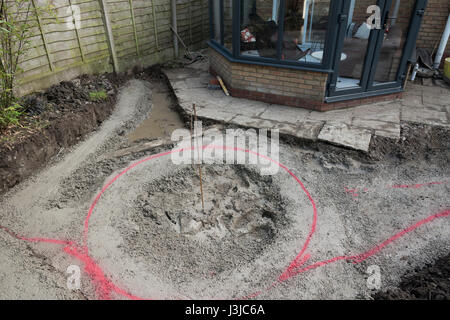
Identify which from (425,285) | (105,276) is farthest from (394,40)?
(105,276)

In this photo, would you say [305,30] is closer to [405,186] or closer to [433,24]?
[405,186]

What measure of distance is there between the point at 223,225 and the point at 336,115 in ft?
10.8

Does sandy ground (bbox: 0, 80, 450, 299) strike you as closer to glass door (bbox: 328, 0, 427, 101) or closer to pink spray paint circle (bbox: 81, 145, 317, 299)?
pink spray paint circle (bbox: 81, 145, 317, 299)

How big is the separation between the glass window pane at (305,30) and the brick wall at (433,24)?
3498 mm

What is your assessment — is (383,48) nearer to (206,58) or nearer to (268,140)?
(268,140)

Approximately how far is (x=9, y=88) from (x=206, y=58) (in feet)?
18.6

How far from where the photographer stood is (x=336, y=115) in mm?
5531

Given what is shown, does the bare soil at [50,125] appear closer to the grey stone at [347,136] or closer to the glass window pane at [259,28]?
the glass window pane at [259,28]

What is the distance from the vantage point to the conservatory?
5.11m

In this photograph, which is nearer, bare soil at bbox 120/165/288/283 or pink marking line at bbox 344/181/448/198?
bare soil at bbox 120/165/288/283

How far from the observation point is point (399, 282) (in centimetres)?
285

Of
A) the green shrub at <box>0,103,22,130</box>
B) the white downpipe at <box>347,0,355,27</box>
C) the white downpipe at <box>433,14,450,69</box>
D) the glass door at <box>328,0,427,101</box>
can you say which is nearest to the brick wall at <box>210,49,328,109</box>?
the glass door at <box>328,0,427,101</box>

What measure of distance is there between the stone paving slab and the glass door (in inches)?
17.6

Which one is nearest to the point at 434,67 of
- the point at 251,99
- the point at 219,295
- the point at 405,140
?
the point at 405,140
